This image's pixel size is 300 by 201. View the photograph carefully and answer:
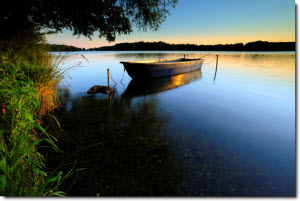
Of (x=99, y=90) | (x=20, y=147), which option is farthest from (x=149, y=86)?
(x=20, y=147)

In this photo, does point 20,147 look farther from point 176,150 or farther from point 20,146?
point 176,150

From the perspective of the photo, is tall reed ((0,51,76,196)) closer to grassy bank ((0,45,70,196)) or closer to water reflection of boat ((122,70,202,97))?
grassy bank ((0,45,70,196))

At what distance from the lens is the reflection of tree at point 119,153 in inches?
122

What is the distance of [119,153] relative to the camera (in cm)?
416

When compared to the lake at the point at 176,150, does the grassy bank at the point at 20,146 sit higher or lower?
higher

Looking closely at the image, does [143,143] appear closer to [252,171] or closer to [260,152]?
[252,171]

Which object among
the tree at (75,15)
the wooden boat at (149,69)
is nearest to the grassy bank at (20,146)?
the tree at (75,15)

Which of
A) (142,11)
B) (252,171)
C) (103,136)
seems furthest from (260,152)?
(142,11)

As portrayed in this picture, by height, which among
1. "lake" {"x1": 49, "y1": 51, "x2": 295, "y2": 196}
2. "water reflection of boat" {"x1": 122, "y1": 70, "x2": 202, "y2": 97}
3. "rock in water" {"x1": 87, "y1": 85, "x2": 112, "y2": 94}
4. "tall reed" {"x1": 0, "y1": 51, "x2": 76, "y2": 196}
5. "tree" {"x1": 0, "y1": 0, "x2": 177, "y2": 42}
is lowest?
"lake" {"x1": 49, "y1": 51, "x2": 295, "y2": 196}

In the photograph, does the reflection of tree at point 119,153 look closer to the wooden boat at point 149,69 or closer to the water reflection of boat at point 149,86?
the water reflection of boat at point 149,86

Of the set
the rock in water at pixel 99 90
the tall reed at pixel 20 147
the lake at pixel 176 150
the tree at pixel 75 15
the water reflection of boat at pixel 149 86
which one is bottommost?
the lake at pixel 176 150

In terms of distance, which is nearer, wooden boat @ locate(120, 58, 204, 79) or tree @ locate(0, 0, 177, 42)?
tree @ locate(0, 0, 177, 42)

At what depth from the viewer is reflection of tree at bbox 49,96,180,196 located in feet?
10.1

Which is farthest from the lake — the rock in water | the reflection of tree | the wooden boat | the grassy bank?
the wooden boat
